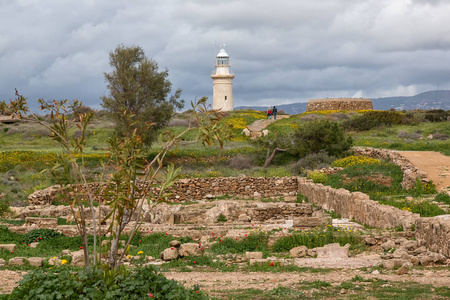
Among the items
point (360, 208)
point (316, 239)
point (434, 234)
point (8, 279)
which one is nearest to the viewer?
point (8, 279)

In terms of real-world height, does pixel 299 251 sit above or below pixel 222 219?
above

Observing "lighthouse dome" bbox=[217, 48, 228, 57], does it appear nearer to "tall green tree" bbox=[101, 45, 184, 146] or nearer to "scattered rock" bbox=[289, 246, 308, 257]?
"tall green tree" bbox=[101, 45, 184, 146]

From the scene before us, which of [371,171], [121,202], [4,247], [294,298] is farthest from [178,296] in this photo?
[371,171]

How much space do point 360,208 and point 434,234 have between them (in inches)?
202

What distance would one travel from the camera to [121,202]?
731 cm

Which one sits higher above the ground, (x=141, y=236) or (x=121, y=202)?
(x=121, y=202)

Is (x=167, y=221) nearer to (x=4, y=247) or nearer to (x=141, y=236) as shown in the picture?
(x=141, y=236)

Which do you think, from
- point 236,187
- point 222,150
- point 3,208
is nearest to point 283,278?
point 3,208

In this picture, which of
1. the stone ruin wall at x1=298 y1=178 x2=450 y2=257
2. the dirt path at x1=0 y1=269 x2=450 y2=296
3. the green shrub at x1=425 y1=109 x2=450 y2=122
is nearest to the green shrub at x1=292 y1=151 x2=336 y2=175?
the stone ruin wall at x1=298 y1=178 x2=450 y2=257

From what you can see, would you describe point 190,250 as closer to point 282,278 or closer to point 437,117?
point 282,278

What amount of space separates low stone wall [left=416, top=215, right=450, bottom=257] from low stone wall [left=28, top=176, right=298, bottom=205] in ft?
45.6

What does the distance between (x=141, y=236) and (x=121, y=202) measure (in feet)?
29.4

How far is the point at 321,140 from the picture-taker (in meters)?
34.7

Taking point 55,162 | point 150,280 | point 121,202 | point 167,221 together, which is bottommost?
point 167,221
